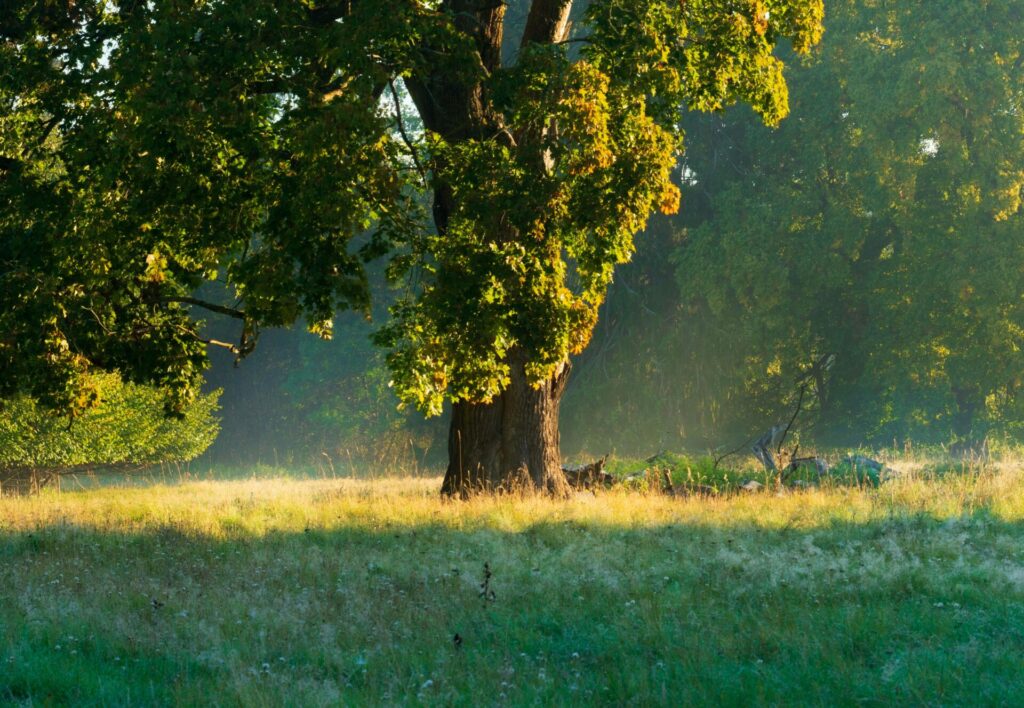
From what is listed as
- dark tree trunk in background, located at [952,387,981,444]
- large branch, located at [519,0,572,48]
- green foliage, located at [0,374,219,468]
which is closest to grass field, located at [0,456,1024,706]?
large branch, located at [519,0,572,48]

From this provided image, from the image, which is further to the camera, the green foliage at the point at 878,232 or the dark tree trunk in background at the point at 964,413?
the dark tree trunk in background at the point at 964,413

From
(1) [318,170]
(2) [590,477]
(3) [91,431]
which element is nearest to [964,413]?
(2) [590,477]

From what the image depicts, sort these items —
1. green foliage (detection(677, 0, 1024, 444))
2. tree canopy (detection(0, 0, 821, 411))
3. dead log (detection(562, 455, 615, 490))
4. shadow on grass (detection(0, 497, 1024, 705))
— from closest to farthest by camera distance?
1. shadow on grass (detection(0, 497, 1024, 705))
2. tree canopy (detection(0, 0, 821, 411))
3. dead log (detection(562, 455, 615, 490))
4. green foliage (detection(677, 0, 1024, 444))

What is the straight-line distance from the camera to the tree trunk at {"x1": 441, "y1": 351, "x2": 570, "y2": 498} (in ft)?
57.4

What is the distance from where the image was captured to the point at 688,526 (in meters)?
14.3

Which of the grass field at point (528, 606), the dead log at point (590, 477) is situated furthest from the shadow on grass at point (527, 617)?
the dead log at point (590, 477)

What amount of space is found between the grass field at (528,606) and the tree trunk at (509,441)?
1459 millimetres

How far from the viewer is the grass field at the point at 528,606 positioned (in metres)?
7.31

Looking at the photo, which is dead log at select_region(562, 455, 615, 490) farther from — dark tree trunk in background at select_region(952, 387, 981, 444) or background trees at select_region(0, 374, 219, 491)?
dark tree trunk in background at select_region(952, 387, 981, 444)

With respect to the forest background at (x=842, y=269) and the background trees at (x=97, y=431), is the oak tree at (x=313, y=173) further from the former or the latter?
the forest background at (x=842, y=269)

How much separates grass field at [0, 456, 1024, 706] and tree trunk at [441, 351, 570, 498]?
1.46 metres

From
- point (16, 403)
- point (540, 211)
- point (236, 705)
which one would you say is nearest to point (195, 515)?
point (540, 211)

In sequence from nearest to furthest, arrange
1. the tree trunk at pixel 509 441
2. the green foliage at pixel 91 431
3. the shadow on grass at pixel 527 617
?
the shadow on grass at pixel 527 617 → the tree trunk at pixel 509 441 → the green foliage at pixel 91 431

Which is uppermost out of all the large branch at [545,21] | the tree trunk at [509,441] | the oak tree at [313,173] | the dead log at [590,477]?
the large branch at [545,21]
